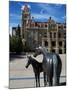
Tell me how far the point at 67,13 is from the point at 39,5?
48 centimetres

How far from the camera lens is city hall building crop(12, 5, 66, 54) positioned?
374 cm

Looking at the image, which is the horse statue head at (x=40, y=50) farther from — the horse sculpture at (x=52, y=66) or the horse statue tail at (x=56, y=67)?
the horse statue tail at (x=56, y=67)

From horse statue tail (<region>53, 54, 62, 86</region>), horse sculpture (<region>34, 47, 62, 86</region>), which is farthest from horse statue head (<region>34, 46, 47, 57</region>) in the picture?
horse statue tail (<region>53, 54, 62, 86</region>)

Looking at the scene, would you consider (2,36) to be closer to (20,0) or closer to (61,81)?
(20,0)

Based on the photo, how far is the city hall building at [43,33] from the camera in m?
3.74

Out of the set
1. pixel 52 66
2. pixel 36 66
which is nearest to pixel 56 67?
pixel 52 66

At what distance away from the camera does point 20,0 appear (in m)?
3.69

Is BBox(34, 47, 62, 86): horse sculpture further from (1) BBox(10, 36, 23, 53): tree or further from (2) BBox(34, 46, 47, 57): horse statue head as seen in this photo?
(1) BBox(10, 36, 23, 53): tree

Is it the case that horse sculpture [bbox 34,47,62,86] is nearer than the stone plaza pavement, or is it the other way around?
the stone plaza pavement

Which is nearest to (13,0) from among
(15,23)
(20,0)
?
(20,0)

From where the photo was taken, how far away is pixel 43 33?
12.5 ft

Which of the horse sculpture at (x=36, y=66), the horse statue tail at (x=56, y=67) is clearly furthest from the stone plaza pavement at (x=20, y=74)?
the horse statue tail at (x=56, y=67)

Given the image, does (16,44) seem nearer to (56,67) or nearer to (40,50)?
(40,50)

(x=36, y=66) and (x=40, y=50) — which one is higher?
(x=40, y=50)
